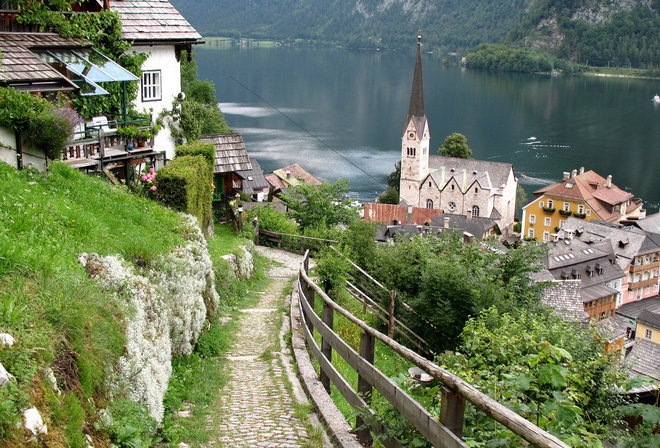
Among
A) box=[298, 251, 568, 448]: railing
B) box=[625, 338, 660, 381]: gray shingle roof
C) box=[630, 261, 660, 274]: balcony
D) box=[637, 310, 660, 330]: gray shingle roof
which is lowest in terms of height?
box=[637, 310, 660, 330]: gray shingle roof

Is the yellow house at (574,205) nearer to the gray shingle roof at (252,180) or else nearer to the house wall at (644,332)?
the house wall at (644,332)

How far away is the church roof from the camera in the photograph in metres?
78.2

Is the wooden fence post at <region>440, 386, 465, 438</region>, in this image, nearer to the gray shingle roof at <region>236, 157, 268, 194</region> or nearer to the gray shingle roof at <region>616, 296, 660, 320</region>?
the gray shingle roof at <region>236, 157, 268, 194</region>

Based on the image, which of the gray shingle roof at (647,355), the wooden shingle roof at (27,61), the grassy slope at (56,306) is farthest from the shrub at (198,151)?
the gray shingle roof at (647,355)

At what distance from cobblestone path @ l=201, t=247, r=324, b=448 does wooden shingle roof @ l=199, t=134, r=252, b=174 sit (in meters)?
13.0

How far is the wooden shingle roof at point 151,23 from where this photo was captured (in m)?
19.2

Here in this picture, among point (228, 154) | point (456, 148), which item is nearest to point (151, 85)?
point (228, 154)

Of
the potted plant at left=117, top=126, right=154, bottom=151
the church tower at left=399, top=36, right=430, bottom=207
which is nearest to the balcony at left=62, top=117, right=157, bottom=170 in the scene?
the potted plant at left=117, top=126, right=154, bottom=151

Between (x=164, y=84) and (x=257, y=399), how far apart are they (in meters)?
16.0

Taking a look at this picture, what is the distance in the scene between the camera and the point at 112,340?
567cm

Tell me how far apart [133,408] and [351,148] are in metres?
98.4

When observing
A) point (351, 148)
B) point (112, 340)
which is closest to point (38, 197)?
point (112, 340)

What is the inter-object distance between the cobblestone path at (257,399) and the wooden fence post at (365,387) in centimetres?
51

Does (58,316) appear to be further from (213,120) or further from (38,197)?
(213,120)
